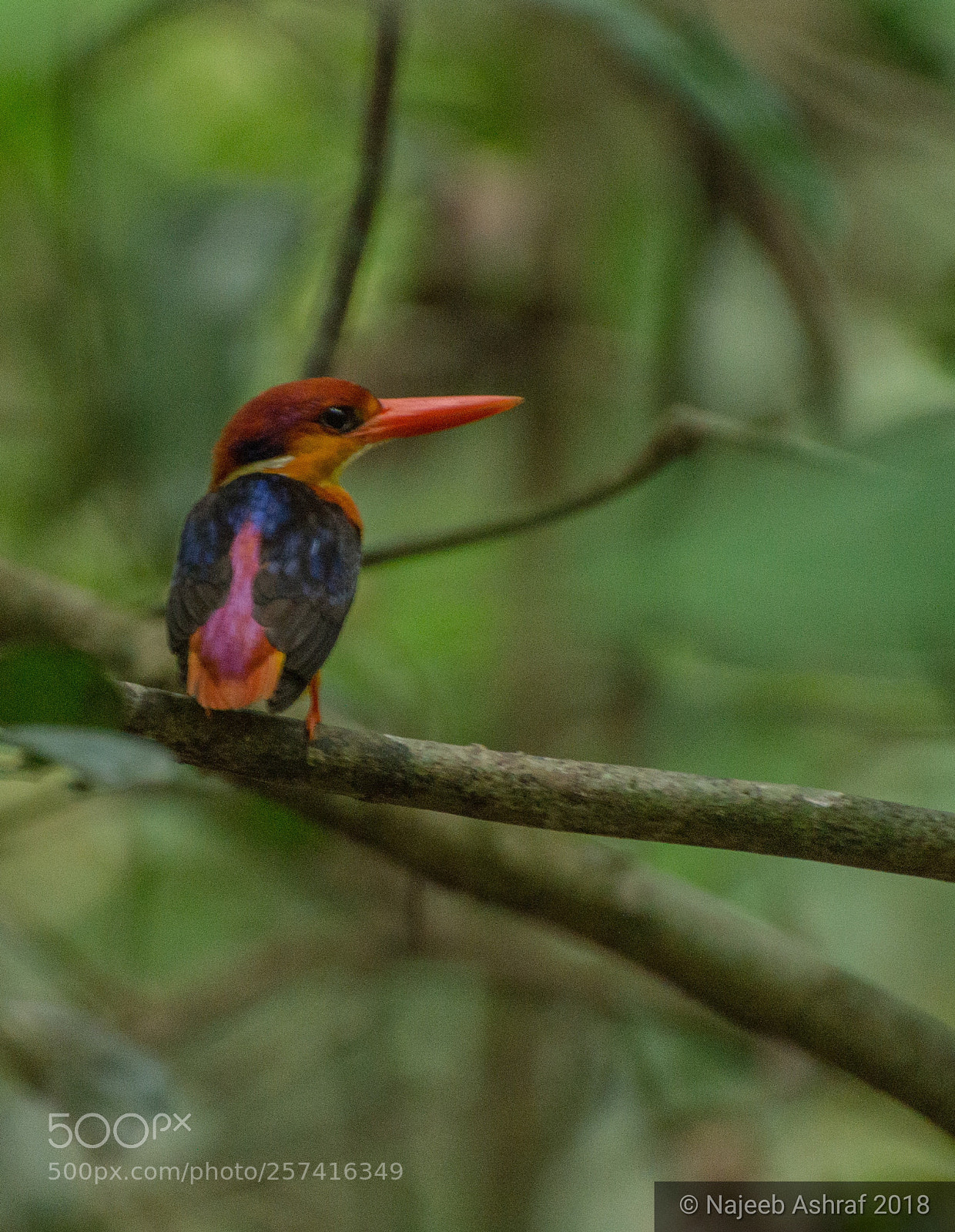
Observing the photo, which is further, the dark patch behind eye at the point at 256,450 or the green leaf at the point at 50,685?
the dark patch behind eye at the point at 256,450

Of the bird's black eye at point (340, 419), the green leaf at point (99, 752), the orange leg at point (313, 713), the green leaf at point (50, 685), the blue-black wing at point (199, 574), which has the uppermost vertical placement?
the bird's black eye at point (340, 419)

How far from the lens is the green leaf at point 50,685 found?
1.05m

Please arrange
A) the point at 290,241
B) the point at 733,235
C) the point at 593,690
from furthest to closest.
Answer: the point at 733,235, the point at 593,690, the point at 290,241

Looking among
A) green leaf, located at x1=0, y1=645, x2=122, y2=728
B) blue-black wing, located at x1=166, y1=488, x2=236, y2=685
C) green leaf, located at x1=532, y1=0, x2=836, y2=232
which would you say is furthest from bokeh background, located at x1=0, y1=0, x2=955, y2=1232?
green leaf, located at x1=0, y1=645, x2=122, y2=728

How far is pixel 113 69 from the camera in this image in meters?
2.96

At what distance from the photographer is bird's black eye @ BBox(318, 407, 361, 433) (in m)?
1.68

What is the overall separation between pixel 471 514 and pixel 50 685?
7.03ft

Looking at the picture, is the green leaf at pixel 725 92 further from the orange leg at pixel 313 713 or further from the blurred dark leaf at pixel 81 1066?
the blurred dark leaf at pixel 81 1066

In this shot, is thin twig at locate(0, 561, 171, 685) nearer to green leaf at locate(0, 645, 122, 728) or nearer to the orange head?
the orange head

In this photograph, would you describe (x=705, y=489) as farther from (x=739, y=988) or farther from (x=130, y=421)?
(x=130, y=421)

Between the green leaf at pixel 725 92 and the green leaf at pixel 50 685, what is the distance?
4.04 ft

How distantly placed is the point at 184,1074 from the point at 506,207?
1894 mm

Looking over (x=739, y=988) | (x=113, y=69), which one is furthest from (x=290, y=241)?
(x=739, y=988)

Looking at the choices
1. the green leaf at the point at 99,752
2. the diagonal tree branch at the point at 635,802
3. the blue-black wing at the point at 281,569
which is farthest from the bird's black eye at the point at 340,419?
the green leaf at the point at 99,752
